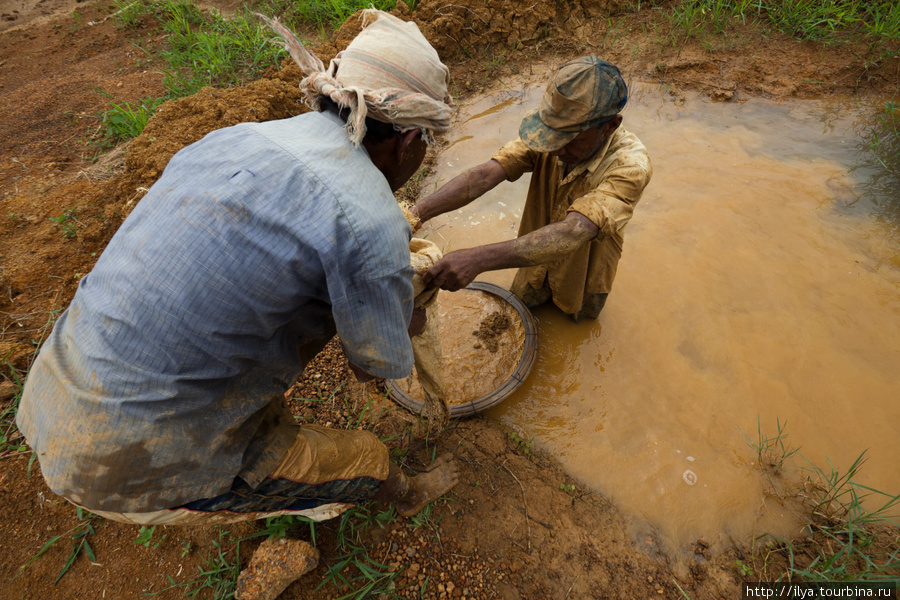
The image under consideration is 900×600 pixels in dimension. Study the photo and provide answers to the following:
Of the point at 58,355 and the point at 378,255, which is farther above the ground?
the point at 378,255

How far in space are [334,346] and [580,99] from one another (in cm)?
193

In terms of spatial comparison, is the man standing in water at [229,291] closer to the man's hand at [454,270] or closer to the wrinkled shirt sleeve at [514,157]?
the man's hand at [454,270]

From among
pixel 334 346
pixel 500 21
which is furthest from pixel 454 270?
pixel 500 21

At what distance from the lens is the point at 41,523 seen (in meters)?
1.95

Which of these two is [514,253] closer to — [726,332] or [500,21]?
[726,332]

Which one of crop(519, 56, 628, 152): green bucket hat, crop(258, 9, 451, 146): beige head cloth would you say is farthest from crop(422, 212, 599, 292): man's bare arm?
crop(258, 9, 451, 146): beige head cloth

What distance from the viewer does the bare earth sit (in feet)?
6.22

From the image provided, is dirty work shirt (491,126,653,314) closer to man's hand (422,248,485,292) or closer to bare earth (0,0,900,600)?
man's hand (422,248,485,292)

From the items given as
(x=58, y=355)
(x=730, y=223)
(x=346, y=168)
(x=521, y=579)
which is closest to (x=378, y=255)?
(x=346, y=168)

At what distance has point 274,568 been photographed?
5.65 ft

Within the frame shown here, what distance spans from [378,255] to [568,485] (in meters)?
1.76

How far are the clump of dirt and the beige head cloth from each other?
1.65 m

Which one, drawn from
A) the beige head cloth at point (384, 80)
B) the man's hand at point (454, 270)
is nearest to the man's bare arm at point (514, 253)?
the man's hand at point (454, 270)

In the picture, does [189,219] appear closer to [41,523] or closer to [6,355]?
[41,523]
